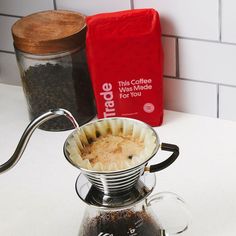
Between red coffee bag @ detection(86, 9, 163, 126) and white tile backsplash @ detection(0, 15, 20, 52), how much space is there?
245 millimetres

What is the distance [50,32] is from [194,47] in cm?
26

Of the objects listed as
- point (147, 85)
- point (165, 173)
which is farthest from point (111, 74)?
point (165, 173)

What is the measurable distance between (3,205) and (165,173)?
267 mm

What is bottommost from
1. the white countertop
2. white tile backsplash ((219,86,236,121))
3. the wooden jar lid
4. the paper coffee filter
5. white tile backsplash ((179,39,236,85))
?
the white countertop

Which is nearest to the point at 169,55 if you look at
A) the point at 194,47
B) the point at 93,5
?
the point at 194,47

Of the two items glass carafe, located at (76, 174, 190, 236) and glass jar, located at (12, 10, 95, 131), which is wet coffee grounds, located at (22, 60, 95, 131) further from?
glass carafe, located at (76, 174, 190, 236)

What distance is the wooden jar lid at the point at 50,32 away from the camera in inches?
43.8

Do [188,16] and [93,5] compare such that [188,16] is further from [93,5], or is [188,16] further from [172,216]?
[172,216]

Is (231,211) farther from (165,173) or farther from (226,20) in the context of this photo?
(226,20)

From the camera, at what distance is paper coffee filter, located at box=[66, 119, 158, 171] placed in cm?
79

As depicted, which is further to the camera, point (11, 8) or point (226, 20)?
point (11, 8)

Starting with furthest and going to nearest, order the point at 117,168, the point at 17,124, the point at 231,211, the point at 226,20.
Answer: the point at 17,124 → the point at 226,20 → the point at 231,211 → the point at 117,168

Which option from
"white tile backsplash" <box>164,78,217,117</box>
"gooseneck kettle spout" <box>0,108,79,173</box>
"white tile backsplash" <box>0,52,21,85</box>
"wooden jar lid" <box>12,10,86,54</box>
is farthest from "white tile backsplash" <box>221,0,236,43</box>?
"white tile backsplash" <box>0,52,21,85</box>

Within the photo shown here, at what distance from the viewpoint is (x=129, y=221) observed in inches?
32.9
